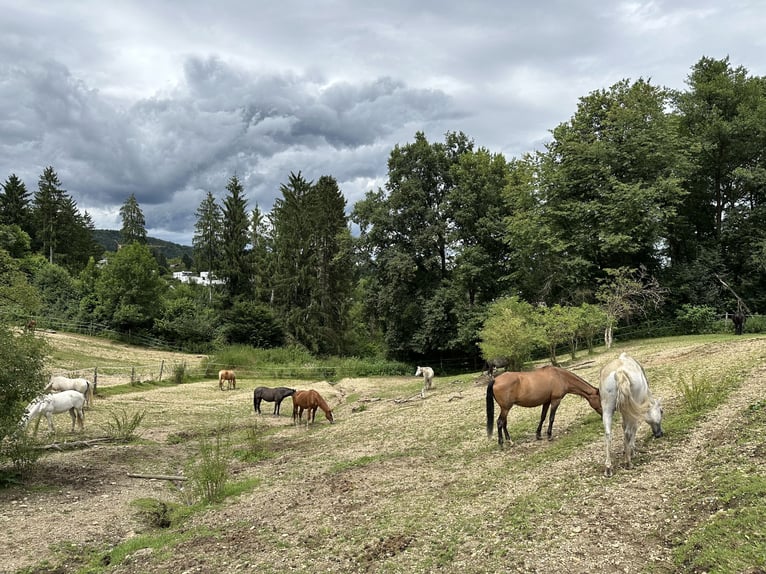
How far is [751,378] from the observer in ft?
36.2

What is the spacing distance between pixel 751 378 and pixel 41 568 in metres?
14.6

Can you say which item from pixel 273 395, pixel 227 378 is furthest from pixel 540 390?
pixel 227 378

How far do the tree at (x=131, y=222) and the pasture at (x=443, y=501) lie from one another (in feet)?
232

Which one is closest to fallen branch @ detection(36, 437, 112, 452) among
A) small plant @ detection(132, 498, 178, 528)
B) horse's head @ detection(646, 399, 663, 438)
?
small plant @ detection(132, 498, 178, 528)

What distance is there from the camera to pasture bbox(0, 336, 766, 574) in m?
5.32

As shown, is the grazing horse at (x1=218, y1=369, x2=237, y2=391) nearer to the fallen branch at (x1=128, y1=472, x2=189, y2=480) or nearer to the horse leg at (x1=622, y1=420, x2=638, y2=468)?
the fallen branch at (x1=128, y1=472, x2=189, y2=480)

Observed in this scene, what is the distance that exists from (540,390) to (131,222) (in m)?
81.5

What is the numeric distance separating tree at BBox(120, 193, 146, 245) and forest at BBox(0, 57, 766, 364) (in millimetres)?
21761

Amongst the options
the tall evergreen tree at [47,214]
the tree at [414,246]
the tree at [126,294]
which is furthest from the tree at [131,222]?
the tree at [414,246]

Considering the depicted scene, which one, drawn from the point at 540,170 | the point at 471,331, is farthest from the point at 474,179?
the point at 471,331

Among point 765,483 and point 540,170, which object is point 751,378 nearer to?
point 765,483

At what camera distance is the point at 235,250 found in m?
51.4

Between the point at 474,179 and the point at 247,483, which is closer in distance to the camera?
the point at 247,483

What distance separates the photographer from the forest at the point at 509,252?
2951 centimetres
